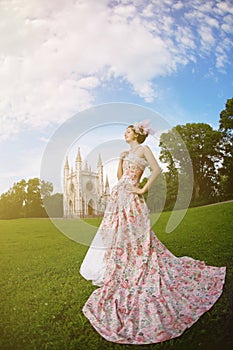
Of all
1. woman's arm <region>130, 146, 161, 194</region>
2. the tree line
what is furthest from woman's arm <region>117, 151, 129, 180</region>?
the tree line

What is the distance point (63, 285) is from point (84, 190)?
2.98 feet

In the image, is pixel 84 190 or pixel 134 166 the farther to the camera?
pixel 84 190

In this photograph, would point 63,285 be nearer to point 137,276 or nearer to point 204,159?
point 137,276

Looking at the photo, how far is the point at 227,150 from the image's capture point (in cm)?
583

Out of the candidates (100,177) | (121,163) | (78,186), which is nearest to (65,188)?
(78,186)

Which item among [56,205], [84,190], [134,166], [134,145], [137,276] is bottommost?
[137,276]

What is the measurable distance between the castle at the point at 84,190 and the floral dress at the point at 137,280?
0.52 meters

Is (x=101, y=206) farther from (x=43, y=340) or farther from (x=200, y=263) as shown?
(x=43, y=340)

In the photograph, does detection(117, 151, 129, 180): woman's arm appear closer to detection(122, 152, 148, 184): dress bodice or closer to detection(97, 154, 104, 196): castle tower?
detection(122, 152, 148, 184): dress bodice

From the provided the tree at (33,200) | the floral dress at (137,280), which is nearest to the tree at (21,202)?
the tree at (33,200)

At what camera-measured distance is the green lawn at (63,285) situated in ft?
7.98

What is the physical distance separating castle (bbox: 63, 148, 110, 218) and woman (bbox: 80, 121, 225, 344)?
1.58 feet

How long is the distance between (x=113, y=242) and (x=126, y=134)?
0.93 metres

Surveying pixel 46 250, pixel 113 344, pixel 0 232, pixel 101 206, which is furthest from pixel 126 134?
pixel 0 232
